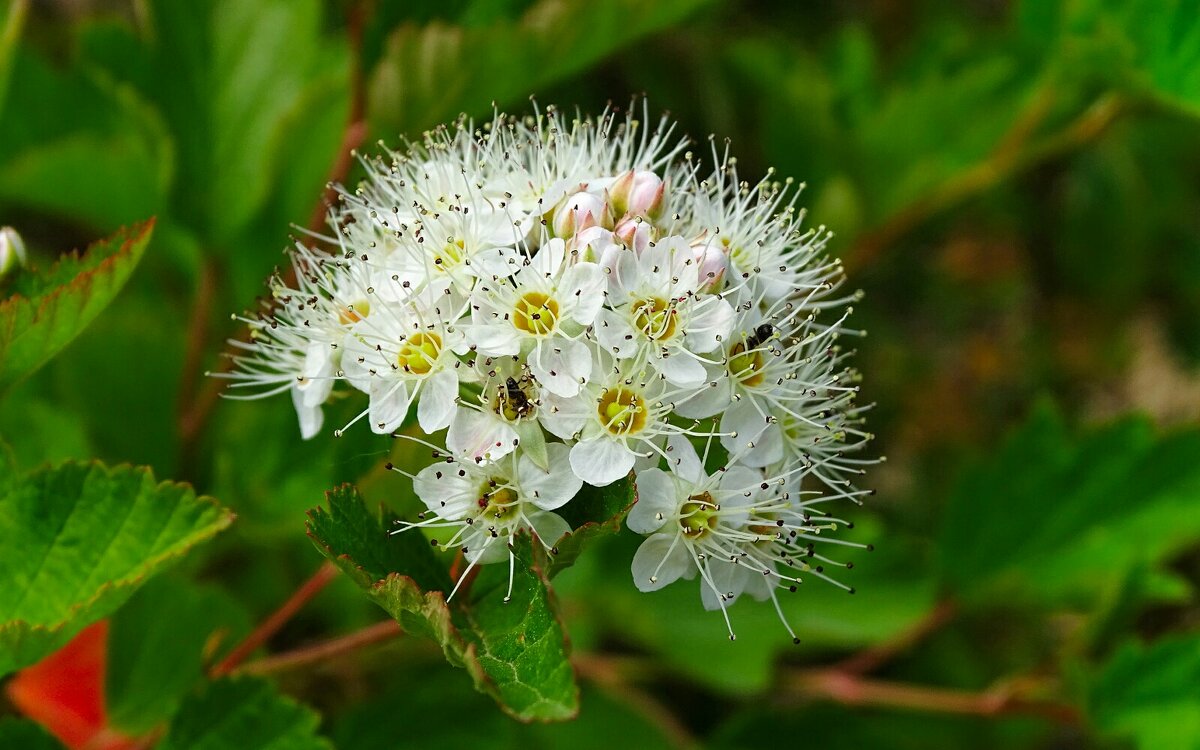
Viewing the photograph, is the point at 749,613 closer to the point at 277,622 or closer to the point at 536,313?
the point at 277,622

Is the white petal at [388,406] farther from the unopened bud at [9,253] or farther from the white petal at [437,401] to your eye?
the unopened bud at [9,253]

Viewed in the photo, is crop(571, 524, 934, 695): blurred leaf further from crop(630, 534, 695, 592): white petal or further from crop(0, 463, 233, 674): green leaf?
crop(0, 463, 233, 674): green leaf

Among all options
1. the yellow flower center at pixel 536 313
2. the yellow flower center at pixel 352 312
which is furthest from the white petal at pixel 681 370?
the yellow flower center at pixel 352 312

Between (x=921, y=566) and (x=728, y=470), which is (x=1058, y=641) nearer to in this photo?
(x=921, y=566)

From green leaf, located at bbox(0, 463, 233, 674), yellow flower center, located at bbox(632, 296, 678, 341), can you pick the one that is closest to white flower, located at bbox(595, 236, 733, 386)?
yellow flower center, located at bbox(632, 296, 678, 341)

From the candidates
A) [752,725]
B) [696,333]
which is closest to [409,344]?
[696,333]

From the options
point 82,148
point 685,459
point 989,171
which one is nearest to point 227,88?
point 82,148
